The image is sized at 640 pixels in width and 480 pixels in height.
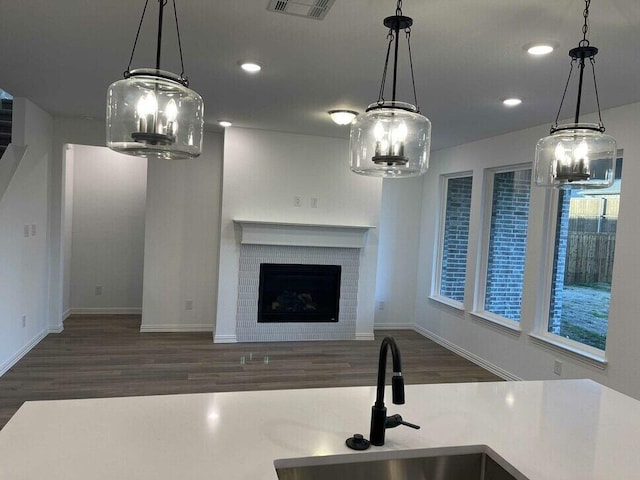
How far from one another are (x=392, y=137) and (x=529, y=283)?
138 inches

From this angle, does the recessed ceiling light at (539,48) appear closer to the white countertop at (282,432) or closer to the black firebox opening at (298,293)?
the white countertop at (282,432)

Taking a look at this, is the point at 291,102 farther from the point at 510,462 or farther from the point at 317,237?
the point at 510,462

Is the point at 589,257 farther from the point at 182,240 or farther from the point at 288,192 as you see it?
the point at 182,240

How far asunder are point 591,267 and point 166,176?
4.55m

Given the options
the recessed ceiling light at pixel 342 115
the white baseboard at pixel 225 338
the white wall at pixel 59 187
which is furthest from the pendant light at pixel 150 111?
the white wall at pixel 59 187

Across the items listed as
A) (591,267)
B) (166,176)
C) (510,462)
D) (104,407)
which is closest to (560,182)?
(510,462)

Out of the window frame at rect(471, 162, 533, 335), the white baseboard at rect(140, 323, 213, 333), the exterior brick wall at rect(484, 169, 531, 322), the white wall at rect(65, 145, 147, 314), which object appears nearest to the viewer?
the exterior brick wall at rect(484, 169, 531, 322)

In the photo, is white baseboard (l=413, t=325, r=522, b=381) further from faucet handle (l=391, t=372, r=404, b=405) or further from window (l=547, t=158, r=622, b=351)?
faucet handle (l=391, t=372, r=404, b=405)

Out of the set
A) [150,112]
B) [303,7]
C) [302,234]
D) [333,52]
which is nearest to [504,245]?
[302,234]

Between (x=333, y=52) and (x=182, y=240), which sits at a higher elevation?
(x=333, y=52)

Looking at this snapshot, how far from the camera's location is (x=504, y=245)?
502 cm

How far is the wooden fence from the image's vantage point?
3756 millimetres

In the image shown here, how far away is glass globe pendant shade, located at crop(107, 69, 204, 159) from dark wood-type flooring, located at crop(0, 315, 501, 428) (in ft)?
9.63

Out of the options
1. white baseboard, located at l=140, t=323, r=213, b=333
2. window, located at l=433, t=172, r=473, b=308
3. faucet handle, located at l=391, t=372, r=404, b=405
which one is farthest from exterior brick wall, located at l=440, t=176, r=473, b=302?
faucet handle, located at l=391, t=372, r=404, b=405
